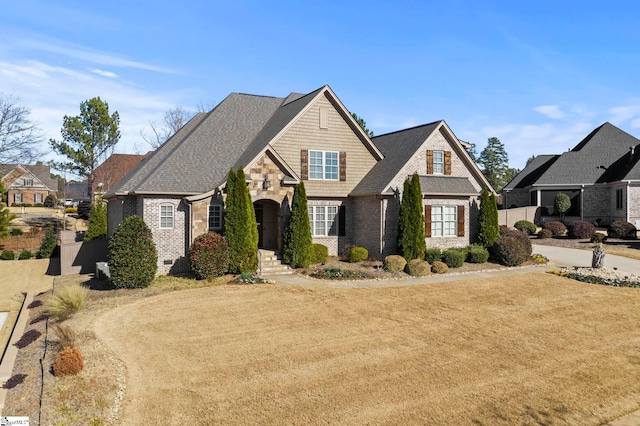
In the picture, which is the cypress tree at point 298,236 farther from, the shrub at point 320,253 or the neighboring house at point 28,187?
the neighboring house at point 28,187

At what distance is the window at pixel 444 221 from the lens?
24.9m

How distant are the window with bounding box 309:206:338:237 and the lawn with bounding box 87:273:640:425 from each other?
7.28 m

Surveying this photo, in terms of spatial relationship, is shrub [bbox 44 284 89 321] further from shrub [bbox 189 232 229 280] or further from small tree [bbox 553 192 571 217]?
small tree [bbox 553 192 571 217]

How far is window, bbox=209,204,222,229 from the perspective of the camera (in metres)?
21.8

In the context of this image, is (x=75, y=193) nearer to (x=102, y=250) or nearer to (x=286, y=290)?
(x=102, y=250)

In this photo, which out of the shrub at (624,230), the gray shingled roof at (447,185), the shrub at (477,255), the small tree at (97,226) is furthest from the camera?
Answer: the shrub at (624,230)

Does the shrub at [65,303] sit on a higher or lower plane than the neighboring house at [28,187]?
lower

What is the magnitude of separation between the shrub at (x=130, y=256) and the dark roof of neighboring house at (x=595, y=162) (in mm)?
34502

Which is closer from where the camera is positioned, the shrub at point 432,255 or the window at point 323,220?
the shrub at point 432,255

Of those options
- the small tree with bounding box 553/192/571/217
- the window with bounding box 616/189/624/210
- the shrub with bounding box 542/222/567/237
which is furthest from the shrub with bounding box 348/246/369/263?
the window with bounding box 616/189/624/210

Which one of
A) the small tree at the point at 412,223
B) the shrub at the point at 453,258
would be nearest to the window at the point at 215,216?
the small tree at the point at 412,223

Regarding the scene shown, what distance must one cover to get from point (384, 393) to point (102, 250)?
66.3 ft

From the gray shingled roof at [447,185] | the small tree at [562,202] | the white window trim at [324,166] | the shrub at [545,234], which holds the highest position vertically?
the white window trim at [324,166]

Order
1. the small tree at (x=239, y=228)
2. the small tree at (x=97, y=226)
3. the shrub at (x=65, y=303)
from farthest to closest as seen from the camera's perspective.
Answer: the small tree at (x=97, y=226), the small tree at (x=239, y=228), the shrub at (x=65, y=303)
